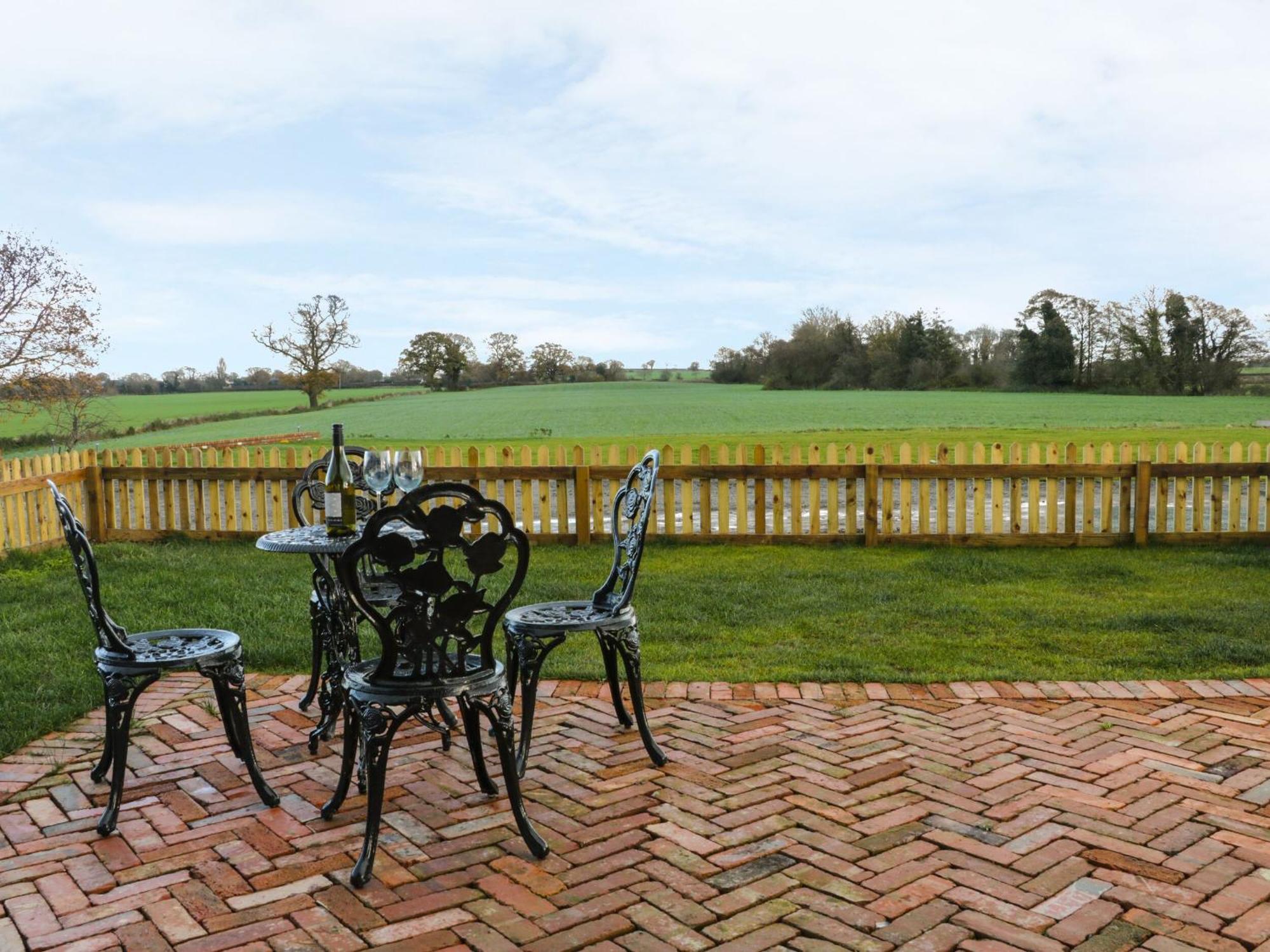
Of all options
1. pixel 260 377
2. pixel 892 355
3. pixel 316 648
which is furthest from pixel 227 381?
pixel 316 648

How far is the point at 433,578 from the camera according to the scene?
2943 mm

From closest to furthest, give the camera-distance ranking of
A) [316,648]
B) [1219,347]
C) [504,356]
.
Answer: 1. [316,648]
2. [1219,347]
3. [504,356]

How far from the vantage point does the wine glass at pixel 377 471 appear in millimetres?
4016

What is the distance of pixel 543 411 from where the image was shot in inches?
1291

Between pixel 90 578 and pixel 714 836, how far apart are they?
2.28 meters

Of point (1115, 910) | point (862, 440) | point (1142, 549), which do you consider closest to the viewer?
point (1115, 910)

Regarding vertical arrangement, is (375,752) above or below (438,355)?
below

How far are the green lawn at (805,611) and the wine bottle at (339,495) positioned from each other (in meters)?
1.45

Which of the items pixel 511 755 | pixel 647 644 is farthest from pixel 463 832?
pixel 647 644

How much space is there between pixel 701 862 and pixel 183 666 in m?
1.86

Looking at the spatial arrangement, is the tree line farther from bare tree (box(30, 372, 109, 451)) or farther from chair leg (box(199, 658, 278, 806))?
chair leg (box(199, 658, 278, 806))

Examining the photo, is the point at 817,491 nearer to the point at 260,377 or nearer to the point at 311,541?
the point at 311,541

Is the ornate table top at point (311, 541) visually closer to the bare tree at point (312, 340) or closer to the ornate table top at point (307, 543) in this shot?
the ornate table top at point (307, 543)

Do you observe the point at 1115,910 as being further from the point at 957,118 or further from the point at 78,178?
the point at 78,178
